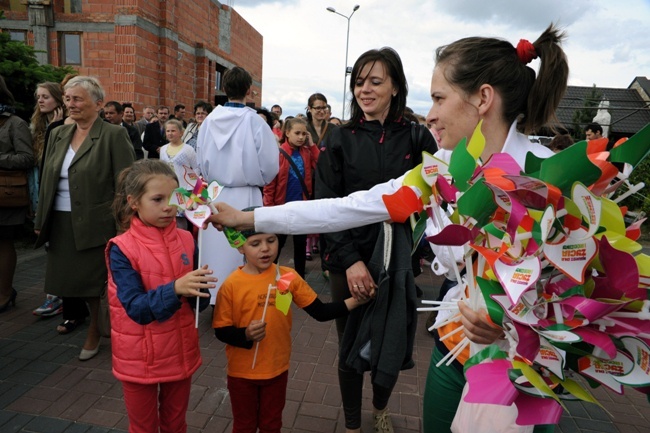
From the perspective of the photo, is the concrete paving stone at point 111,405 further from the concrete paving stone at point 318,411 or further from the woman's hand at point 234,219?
the woman's hand at point 234,219

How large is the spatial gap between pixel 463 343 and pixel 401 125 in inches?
55.7

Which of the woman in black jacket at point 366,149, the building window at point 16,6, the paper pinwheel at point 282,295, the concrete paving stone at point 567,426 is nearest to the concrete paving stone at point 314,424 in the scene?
the woman in black jacket at point 366,149

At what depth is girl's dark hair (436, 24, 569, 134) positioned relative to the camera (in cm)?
162

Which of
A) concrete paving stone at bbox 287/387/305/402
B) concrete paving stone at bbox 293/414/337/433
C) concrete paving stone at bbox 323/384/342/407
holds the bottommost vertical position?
concrete paving stone at bbox 293/414/337/433

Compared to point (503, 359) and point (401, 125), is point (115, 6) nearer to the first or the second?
point (401, 125)

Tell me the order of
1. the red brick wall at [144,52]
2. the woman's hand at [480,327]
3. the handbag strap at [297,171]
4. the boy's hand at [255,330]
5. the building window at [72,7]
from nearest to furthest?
1. the woman's hand at [480,327]
2. the boy's hand at [255,330]
3. the handbag strap at [297,171]
4. the red brick wall at [144,52]
5. the building window at [72,7]

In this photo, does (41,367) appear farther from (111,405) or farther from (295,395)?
(295,395)

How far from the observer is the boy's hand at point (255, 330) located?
225 centimetres

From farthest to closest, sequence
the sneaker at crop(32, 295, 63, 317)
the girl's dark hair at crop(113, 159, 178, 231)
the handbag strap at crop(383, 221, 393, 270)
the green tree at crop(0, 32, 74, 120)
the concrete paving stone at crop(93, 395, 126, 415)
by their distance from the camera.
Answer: the green tree at crop(0, 32, 74, 120) < the sneaker at crop(32, 295, 63, 317) < the concrete paving stone at crop(93, 395, 126, 415) < the girl's dark hair at crop(113, 159, 178, 231) < the handbag strap at crop(383, 221, 393, 270)

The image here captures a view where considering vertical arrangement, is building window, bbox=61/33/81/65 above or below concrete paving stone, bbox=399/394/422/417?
above

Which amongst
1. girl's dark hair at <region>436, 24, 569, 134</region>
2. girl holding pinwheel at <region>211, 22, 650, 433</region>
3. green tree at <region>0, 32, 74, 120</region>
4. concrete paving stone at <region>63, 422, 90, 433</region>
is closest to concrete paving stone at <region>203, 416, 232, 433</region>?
concrete paving stone at <region>63, 422, 90, 433</region>

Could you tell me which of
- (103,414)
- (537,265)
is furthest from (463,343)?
(103,414)

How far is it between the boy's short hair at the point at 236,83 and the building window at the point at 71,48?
11524 millimetres

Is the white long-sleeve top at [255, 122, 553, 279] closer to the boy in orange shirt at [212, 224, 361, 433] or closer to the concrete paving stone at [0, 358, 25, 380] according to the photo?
the boy in orange shirt at [212, 224, 361, 433]
